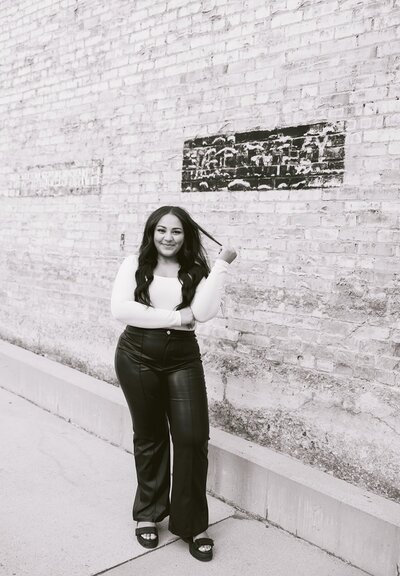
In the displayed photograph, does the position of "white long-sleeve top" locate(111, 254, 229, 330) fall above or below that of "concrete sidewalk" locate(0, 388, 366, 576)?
above

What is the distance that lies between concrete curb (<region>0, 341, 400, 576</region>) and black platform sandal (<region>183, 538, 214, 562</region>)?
55 centimetres

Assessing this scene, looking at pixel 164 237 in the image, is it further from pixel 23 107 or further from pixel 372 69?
pixel 23 107

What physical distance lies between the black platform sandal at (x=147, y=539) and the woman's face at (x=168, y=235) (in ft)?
4.90

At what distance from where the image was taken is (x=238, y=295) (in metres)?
4.14

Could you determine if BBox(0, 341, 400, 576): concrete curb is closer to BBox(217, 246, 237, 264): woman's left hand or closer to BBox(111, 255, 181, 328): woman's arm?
BBox(111, 255, 181, 328): woman's arm

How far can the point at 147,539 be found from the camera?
304cm

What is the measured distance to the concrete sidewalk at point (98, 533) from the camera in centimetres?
286

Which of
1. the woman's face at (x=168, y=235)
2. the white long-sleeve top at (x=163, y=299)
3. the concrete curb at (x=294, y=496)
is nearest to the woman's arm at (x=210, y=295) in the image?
the white long-sleeve top at (x=163, y=299)

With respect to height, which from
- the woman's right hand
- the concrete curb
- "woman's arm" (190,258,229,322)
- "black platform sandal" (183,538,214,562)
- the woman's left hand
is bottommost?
"black platform sandal" (183,538,214,562)

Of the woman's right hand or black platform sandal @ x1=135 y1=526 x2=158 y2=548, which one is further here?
black platform sandal @ x1=135 y1=526 x2=158 y2=548

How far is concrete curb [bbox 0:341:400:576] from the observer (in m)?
2.88

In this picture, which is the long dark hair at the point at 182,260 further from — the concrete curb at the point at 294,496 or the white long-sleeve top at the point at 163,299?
the concrete curb at the point at 294,496

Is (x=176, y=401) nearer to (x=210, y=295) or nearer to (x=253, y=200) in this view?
(x=210, y=295)

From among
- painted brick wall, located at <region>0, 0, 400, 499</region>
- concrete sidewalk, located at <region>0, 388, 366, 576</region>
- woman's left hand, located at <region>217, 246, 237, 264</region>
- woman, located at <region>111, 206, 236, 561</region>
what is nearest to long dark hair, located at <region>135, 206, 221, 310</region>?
woman, located at <region>111, 206, 236, 561</region>
